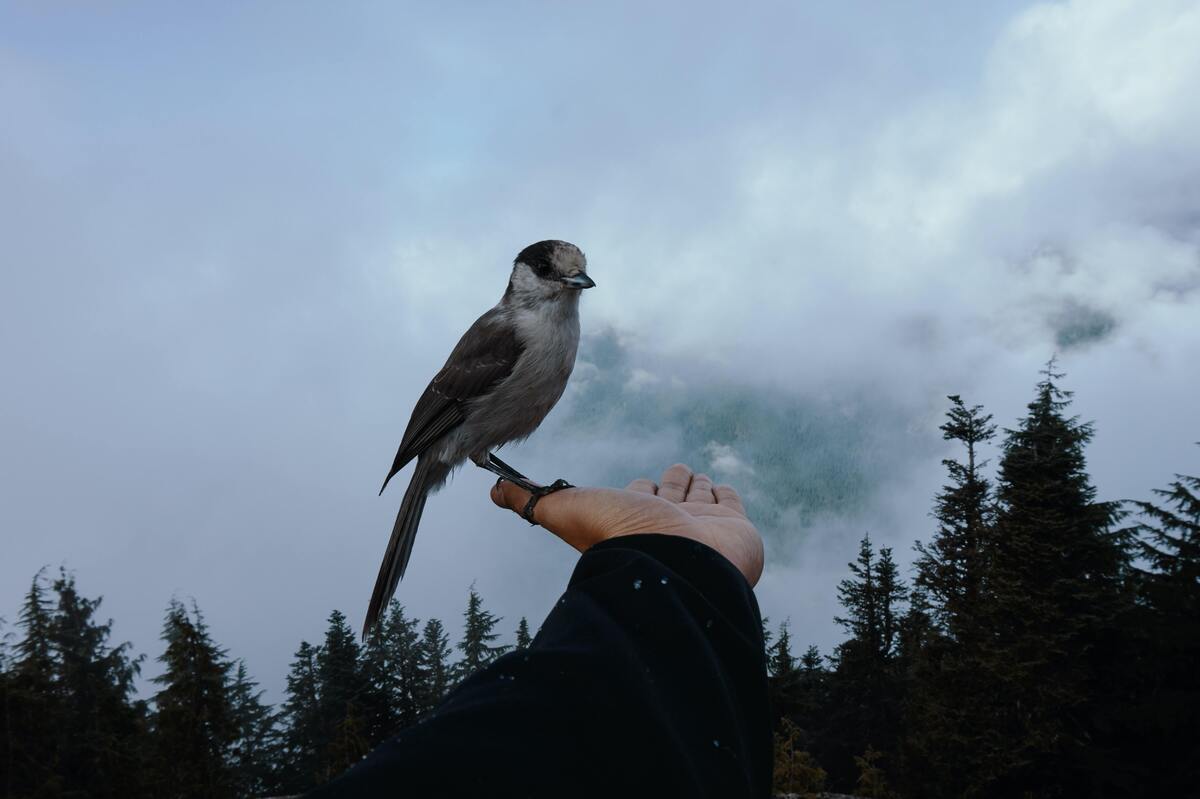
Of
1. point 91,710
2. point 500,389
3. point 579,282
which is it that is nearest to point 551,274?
point 579,282

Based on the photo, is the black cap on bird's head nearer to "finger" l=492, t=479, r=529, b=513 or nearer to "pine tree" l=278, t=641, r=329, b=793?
"finger" l=492, t=479, r=529, b=513

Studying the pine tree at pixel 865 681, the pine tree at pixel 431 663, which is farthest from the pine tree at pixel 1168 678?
the pine tree at pixel 431 663

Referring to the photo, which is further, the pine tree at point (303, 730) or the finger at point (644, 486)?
the pine tree at point (303, 730)

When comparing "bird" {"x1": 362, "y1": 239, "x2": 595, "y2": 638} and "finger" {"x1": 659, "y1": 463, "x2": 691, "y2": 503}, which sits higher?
"bird" {"x1": 362, "y1": 239, "x2": 595, "y2": 638}

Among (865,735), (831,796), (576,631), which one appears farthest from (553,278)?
(865,735)

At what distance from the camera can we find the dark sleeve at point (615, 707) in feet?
6.72

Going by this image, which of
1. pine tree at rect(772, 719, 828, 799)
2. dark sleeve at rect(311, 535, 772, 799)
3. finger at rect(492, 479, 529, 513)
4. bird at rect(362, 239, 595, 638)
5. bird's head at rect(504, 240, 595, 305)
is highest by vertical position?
bird's head at rect(504, 240, 595, 305)

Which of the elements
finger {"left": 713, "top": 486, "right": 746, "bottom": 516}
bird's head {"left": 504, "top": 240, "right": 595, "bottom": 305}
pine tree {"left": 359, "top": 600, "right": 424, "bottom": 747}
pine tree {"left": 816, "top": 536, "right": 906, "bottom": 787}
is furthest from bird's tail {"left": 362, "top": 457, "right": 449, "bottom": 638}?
pine tree {"left": 816, "top": 536, "right": 906, "bottom": 787}

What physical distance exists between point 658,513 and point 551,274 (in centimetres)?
261

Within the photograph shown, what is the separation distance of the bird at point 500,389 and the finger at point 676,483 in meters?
0.72

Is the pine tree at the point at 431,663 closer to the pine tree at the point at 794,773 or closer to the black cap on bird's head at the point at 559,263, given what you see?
the pine tree at the point at 794,773

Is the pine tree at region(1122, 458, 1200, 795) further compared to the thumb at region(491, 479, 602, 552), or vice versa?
the pine tree at region(1122, 458, 1200, 795)

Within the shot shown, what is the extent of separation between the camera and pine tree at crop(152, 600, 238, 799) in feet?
72.2

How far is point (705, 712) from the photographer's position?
2555 millimetres
